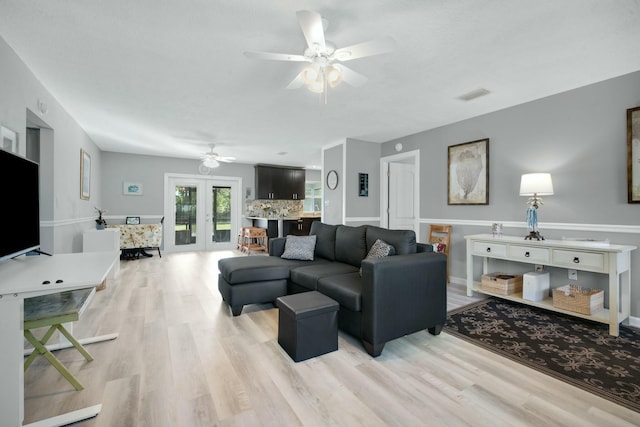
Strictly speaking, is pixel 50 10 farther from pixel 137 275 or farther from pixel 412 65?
pixel 137 275

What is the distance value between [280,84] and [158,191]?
550cm

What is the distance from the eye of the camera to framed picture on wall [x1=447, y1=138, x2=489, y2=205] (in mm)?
3971

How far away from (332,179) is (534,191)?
11.1ft

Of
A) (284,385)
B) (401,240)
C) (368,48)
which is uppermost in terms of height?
(368,48)

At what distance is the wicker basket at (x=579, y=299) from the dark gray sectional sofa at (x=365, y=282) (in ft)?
4.41

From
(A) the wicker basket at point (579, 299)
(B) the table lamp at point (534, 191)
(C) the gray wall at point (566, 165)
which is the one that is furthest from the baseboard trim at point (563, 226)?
(A) the wicker basket at point (579, 299)

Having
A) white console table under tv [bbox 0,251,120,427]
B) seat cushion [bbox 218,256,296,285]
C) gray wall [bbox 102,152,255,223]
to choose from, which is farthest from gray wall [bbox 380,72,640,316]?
gray wall [bbox 102,152,255,223]

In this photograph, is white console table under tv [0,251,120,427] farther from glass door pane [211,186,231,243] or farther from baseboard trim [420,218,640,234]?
glass door pane [211,186,231,243]

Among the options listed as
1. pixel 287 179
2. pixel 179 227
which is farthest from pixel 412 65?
pixel 179 227

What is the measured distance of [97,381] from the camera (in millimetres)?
1854

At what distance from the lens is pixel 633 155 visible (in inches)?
A: 108

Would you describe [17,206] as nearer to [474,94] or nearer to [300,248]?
[300,248]

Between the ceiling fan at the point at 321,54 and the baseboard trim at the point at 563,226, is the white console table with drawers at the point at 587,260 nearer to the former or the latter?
the baseboard trim at the point at 563,226

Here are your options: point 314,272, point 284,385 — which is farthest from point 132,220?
point 284,385
